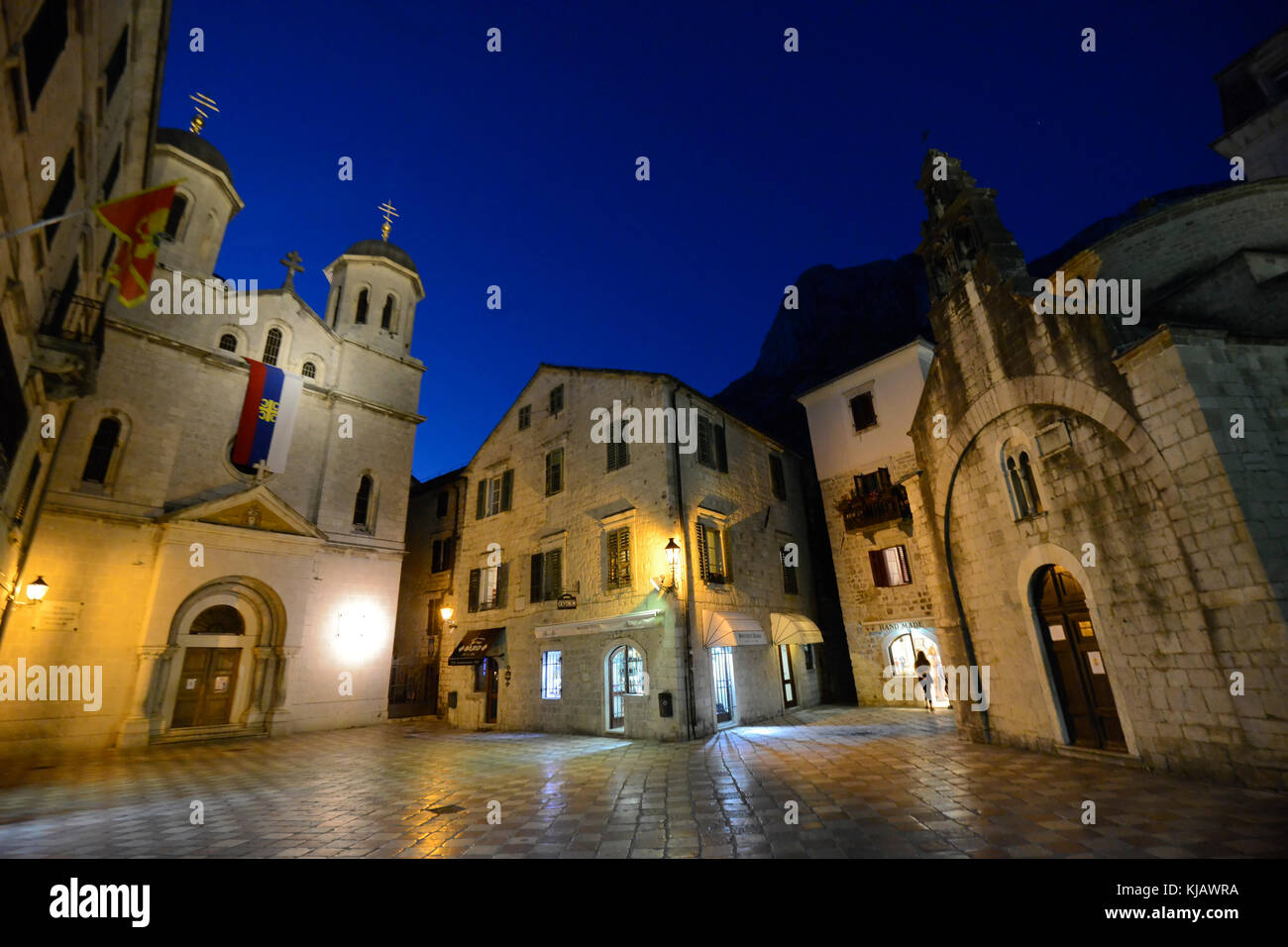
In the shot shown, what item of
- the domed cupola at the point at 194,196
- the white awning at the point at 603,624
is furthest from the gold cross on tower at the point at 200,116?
the white awning at the point at 603,624

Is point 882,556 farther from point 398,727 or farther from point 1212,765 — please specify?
point 398,727

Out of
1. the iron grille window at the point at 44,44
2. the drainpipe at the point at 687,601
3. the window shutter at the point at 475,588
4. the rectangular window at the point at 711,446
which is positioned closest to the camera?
the iron grille window at the point at 44,44

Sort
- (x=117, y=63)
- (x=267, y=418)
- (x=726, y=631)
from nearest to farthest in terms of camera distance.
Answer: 1. (x=117, y=63)
2. (x=726, y=631)
3. (x=267, y=418)

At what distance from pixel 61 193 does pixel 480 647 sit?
15395 mm

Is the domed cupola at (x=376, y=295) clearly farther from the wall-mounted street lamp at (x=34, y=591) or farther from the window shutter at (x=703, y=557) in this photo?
the window shutter at (x=703, y=557)

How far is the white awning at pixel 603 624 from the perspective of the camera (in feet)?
46.3

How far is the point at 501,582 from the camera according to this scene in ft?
62.8

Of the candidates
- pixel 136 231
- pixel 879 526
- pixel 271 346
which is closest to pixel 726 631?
pixel 879 526

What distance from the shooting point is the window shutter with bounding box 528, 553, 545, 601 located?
17859 mm

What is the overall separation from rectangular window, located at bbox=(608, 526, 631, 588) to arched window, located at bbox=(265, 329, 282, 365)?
52.6 feet

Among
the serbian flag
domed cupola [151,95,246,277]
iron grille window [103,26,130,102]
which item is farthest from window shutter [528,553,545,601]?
domed cupola [151,95,246,277]

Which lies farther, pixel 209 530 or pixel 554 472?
pixel 554 472

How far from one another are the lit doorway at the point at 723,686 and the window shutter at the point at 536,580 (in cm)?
649

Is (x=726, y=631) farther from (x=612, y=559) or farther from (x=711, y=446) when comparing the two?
(x=711, y=446)
